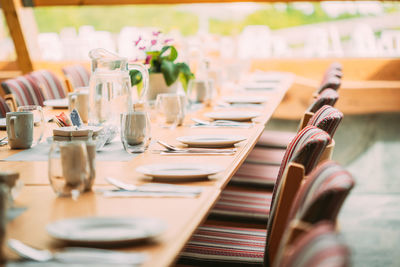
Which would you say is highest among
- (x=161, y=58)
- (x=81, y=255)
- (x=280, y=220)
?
(x=161, y=58)

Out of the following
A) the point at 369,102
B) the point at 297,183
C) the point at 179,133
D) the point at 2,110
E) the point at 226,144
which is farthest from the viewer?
the point at 369,102

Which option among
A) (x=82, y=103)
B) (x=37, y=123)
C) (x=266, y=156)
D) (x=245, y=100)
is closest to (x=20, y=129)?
(x=37, y=123)

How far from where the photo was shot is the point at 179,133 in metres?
2.14

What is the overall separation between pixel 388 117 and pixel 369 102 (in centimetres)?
19

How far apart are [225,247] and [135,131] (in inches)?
17.0

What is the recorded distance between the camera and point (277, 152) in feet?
10.2

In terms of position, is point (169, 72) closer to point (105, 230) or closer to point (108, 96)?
point (108, 96)

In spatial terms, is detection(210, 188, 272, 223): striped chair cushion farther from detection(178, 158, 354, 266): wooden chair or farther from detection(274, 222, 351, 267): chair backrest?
detection(274, 222, 351, 267): chair backrest

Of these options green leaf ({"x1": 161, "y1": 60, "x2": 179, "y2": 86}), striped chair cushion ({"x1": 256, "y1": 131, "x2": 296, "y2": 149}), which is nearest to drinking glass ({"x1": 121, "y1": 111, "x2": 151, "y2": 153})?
green leaf ({"x1": 161, "y1": 60, "x2": 179, "y2": 86})

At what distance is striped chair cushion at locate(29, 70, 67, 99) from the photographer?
365 cm

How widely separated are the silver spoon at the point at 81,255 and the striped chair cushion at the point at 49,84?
9.02 ft

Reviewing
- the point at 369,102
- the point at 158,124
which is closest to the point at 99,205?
the point at 158,124

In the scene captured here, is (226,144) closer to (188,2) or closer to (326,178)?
(326,178)

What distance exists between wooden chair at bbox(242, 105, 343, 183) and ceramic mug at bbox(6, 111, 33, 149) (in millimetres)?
879
